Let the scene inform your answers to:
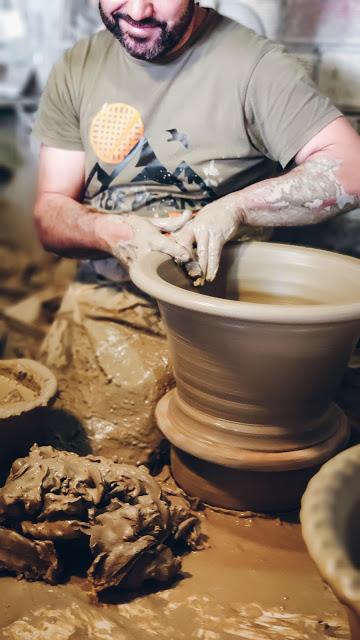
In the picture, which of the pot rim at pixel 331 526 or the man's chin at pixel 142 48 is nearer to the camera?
the pot rim at pixel 331 526

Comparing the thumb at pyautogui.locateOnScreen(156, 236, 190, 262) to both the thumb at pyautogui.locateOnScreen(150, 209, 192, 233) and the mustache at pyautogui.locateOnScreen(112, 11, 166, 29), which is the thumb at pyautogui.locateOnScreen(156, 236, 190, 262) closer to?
the thumb at pyautogui.locateOnScreen(150, 209, 192, 233)

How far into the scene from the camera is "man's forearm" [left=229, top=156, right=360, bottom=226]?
2338 mm

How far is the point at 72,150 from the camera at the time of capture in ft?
9.12

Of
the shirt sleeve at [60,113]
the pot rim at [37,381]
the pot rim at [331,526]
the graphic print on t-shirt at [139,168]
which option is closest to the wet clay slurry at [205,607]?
the pot rim at [37,381]

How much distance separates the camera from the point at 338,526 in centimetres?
127

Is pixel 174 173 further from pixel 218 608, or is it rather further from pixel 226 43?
pixel 218 608

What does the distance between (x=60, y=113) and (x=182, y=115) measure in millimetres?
539

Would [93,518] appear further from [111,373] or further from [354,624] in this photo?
[354,624]

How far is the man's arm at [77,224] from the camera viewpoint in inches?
91.0

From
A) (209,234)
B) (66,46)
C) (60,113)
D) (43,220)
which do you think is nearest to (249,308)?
(209,234)

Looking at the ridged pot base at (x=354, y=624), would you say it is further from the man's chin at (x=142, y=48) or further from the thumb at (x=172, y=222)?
the man's chin at (x=142, y=48)

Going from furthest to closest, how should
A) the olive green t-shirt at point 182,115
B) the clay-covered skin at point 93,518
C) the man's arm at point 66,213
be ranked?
the man's arm at point 66,213, the olive green t-shirt at point 182,115, the clay-covered skin at point 93,518

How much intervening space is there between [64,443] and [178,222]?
0.96m

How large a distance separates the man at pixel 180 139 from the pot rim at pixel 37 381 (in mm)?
490
